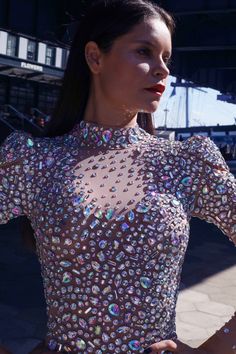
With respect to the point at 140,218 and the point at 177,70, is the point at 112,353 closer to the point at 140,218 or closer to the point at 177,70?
the point at 140,218

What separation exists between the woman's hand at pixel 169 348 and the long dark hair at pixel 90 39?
1.79ft

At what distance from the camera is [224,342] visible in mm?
1288

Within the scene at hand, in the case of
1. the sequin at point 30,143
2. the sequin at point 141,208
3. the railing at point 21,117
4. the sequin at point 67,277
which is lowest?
the railing at point 21,117

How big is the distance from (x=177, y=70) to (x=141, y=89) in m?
22.5

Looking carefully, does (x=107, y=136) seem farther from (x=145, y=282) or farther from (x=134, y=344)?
(x=134, y=344)

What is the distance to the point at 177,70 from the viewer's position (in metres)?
23.2

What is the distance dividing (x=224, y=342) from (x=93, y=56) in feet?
2.80

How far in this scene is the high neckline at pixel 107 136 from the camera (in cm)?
146

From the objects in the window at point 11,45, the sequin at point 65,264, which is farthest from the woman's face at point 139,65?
the window at point 11,45

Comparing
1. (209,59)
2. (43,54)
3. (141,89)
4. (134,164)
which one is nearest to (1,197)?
(134,164)

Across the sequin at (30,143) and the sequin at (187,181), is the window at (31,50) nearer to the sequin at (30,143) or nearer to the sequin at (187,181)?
the sequin at (30,143)

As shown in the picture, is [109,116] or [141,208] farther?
[109,116]

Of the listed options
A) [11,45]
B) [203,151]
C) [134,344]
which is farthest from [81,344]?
[11,45]

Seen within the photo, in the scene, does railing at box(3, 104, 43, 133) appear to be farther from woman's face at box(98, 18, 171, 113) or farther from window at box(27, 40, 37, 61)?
woman's face at box(98, 18, 171, 113)
